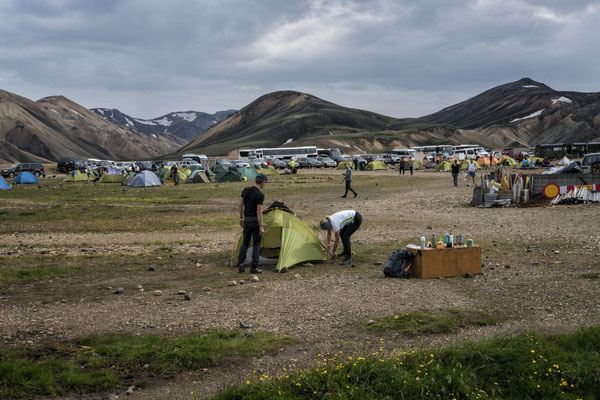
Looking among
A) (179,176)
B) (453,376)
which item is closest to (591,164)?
(453,376)

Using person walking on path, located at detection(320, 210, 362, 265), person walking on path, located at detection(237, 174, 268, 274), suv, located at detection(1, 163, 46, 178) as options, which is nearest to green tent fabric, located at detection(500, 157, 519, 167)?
suv, located at detection(1, 163, 46, 178)

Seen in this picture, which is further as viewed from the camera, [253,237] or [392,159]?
[392,159]

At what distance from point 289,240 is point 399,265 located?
9.05 ft

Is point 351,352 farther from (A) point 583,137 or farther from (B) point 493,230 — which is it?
(A) point 583,137

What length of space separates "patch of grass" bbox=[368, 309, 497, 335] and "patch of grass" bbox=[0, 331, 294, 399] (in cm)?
157

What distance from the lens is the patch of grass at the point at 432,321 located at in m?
7.64

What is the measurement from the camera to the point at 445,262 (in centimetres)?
1099

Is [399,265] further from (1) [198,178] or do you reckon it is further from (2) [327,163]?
(2) [327,163]

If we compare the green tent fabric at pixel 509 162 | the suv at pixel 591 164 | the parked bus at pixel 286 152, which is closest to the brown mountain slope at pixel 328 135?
the parked bus at pixel 286 152

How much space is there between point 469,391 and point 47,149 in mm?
172083

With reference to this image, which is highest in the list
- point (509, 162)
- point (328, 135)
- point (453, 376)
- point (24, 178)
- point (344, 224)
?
point (328, 135)

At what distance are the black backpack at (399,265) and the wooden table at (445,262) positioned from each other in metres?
0.13

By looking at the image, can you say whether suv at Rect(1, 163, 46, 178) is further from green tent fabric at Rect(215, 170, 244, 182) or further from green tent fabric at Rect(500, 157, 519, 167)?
green tent fabric at Rect(500, 157, 519, 167)

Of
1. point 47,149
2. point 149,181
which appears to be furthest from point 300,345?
point 47,149
